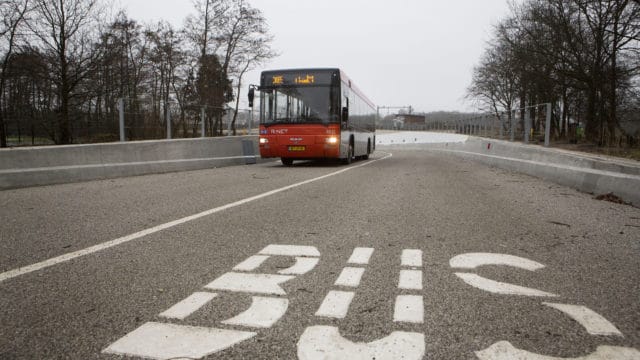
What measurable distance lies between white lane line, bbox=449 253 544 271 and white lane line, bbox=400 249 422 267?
0.89ft

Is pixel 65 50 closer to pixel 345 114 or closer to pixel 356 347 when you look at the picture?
pixel 345 114

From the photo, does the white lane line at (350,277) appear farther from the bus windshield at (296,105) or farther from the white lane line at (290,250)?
the bus windshield at (296,105)

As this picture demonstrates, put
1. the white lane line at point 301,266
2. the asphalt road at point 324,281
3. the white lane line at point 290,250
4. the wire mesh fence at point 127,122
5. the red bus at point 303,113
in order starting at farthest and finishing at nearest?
the red bus at point 303,113 < the wire mesh fence at point 127,122 < the white lane line at point 290,250 < the white lane line at point 301,266 < the asphalt road at point 324,281

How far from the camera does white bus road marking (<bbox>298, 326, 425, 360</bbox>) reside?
2.23m

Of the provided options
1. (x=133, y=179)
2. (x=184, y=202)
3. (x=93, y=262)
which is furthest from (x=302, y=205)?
(x=133, y=179)

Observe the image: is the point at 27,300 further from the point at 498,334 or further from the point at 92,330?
the point at 498,334

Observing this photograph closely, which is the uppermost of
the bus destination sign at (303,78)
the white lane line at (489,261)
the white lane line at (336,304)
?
the bus destination sign at (303,78)

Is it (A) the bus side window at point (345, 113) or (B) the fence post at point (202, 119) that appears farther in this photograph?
(B) the fence post at point (202, 119)

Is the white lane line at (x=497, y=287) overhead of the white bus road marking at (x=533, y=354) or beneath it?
overhead

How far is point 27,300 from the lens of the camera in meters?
3.00

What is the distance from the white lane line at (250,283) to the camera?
3.21m

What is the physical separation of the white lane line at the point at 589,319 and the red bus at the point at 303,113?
12.9m

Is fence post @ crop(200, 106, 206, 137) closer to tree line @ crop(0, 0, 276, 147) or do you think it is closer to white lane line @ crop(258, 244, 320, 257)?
tree line @ crop(0, 0, 276, 147)

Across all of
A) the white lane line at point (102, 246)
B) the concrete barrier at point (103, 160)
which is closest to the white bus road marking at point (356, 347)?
the white lane line at point (102, 246)
